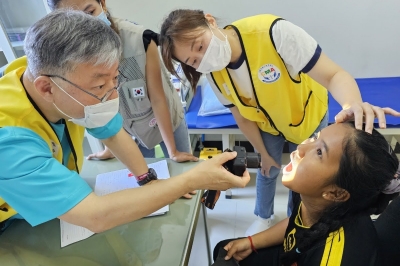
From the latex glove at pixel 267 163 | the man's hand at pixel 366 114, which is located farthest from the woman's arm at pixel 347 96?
the latex glove at pixel 267 163

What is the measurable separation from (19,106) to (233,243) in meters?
0.92

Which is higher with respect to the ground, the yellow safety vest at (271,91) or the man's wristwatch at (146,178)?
the yellow safety vest at (271,91)

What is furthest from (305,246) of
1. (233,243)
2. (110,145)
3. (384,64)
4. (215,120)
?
(384,64)

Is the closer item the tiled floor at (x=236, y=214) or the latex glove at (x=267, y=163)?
the latex glove at (x=267, y=163)

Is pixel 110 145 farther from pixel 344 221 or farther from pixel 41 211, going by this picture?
pixel 344 221

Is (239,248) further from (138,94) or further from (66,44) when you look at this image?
(66,44)

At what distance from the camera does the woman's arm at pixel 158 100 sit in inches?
52.7

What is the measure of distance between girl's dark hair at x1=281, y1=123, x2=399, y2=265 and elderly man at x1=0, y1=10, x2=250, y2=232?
301mm

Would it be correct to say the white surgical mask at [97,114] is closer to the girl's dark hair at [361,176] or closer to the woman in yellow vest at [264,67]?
the woman in yellow vest at [264,67]

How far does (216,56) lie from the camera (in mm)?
1180

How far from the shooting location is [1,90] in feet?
2.74

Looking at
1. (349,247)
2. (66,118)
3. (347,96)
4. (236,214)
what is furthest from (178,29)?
(236,214)

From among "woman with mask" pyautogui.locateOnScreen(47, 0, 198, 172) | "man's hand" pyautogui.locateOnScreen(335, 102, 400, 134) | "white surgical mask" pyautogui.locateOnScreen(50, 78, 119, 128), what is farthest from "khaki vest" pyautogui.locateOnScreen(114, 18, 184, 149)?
"man's hand" pyautogui.locateOnScreen(335, 102, 400, 134)

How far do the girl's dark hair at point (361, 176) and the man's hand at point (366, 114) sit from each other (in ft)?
0.09
